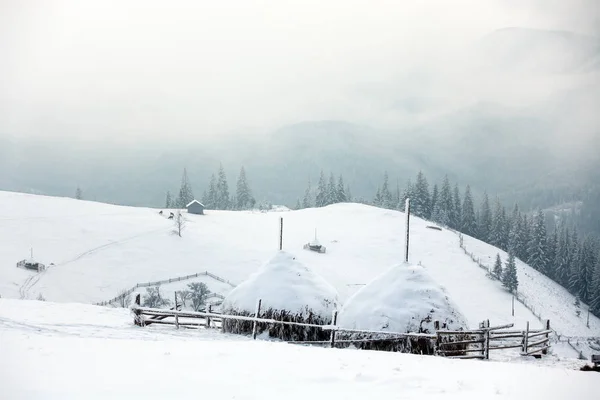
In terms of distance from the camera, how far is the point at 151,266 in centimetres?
5928

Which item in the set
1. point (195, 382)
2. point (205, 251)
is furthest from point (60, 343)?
point (205, 251)

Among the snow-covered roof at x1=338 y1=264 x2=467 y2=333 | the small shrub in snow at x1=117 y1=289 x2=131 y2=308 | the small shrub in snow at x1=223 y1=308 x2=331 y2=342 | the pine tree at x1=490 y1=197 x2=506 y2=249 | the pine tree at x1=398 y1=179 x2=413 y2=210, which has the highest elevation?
the pine tree at x1=398 y1=179 x2=413 y2=210

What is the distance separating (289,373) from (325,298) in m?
10.9

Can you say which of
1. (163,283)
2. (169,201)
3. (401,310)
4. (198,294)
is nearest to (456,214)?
(169,201)

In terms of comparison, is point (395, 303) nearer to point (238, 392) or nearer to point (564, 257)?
point (238, 392)

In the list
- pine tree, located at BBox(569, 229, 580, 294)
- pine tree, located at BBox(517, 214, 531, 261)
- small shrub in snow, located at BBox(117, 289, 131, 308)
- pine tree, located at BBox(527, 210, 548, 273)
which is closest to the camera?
small shrub in snow, located at BBox(117, 289, 131, 308)

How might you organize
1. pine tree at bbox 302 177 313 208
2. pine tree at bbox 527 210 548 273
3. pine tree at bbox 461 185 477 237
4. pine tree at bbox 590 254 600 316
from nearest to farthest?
1. pine tree at bbox 590 254 600 316
2. pine tree at bbox 527 210 548 273
3. pine tree at bbox 461 185 477 237
4. pine tree at bbox 302 177 313 208

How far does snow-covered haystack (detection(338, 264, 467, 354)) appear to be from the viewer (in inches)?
644

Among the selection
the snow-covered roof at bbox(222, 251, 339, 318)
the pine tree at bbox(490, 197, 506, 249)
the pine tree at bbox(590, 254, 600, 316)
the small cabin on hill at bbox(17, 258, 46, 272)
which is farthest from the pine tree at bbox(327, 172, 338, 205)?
the snow-covered roof at bbox(222, 251, 339, 318)

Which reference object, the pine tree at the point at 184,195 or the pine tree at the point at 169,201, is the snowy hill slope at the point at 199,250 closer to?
the pine tree at the point at 184,195

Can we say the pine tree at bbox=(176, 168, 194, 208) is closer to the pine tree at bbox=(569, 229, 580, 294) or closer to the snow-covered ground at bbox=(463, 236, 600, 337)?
the snow-covered ground at bbox=(463, 236, 600, 337)

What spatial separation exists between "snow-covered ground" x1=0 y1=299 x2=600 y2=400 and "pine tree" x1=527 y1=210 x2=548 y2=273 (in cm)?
9809

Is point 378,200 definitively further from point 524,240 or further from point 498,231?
point 524,240

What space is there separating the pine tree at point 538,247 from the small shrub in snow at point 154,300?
260 ft
